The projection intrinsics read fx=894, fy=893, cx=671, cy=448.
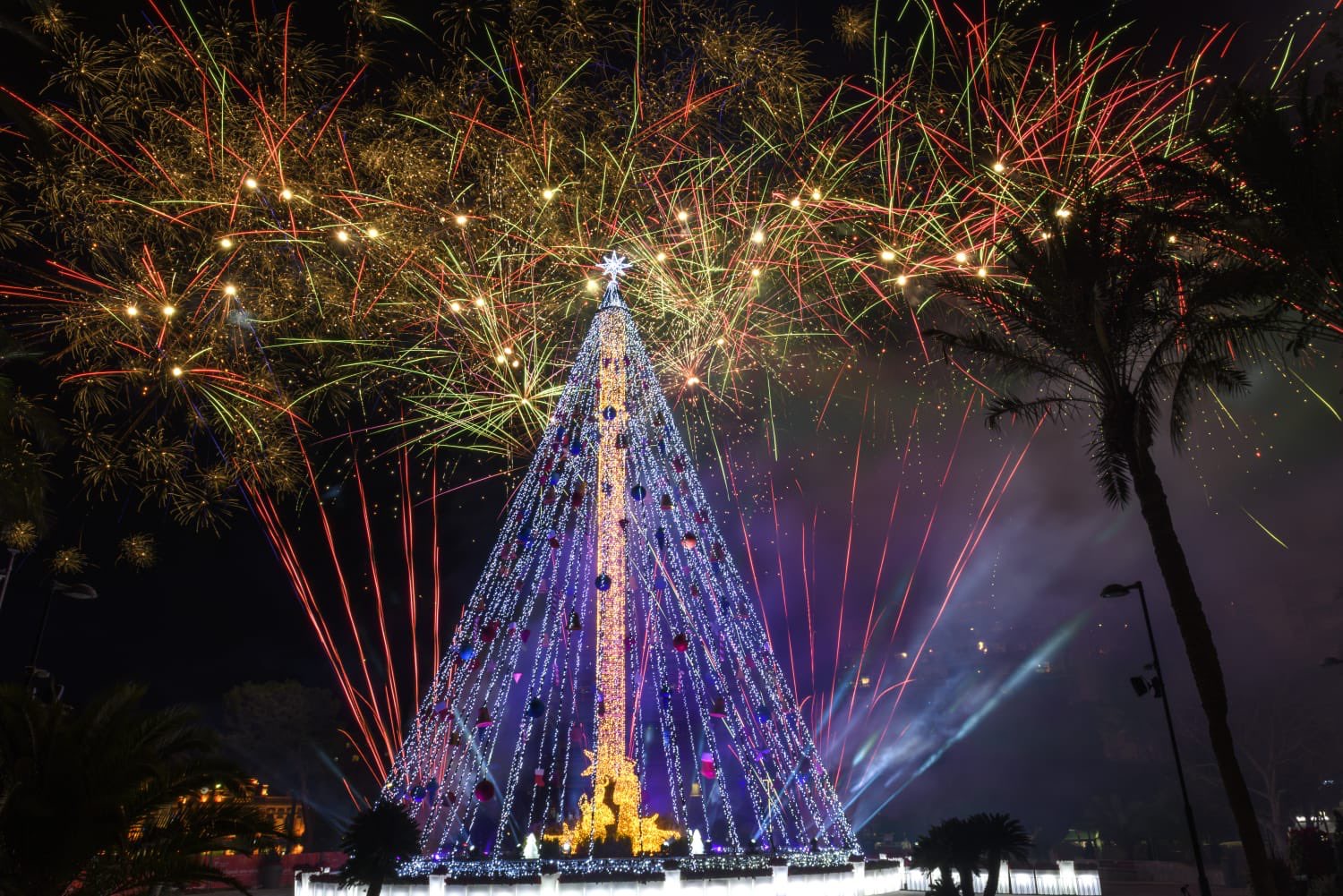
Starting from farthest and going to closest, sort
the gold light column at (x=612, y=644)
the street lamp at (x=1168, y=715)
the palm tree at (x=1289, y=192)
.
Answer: the gold light column at (x=612, y=644), the street lamp at (x=1168, y=715), the palm tree at (x=1289, y=192)

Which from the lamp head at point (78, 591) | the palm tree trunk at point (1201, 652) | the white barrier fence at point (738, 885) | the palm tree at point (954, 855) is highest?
the lamp head at point (78, 591)

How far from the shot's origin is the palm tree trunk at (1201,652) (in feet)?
36.4

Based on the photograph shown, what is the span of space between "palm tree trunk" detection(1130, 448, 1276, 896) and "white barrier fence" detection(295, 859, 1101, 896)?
29.2 ft

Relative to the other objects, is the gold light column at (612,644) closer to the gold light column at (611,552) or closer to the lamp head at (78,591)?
the gold light column at (611,552)

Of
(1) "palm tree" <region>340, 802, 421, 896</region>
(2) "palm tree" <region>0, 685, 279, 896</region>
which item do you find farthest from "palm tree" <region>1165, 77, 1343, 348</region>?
(1) "palm tree" <region>340, 802, 421, 896</region>

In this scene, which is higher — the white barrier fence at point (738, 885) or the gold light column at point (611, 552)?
the gold light column at point (611, 552)

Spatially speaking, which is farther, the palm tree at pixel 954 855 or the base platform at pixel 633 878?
the base platform at pixel 633 878

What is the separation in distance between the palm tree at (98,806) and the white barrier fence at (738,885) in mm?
10284

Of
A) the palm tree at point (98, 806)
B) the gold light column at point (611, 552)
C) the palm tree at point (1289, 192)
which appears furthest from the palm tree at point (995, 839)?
the palm tree at point (98, 806)

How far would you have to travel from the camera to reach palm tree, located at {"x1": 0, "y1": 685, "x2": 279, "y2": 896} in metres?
8.18

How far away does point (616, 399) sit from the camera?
914 inches

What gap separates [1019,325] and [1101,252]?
5.82ft

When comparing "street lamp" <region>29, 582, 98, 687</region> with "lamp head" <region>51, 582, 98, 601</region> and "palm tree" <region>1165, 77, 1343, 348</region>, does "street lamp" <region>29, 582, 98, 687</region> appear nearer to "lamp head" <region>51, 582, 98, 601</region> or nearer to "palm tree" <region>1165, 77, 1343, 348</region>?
"lamp head" <region>51, 582, 98, 601</region>

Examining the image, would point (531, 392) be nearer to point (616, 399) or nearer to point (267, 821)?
point (616, 399)
